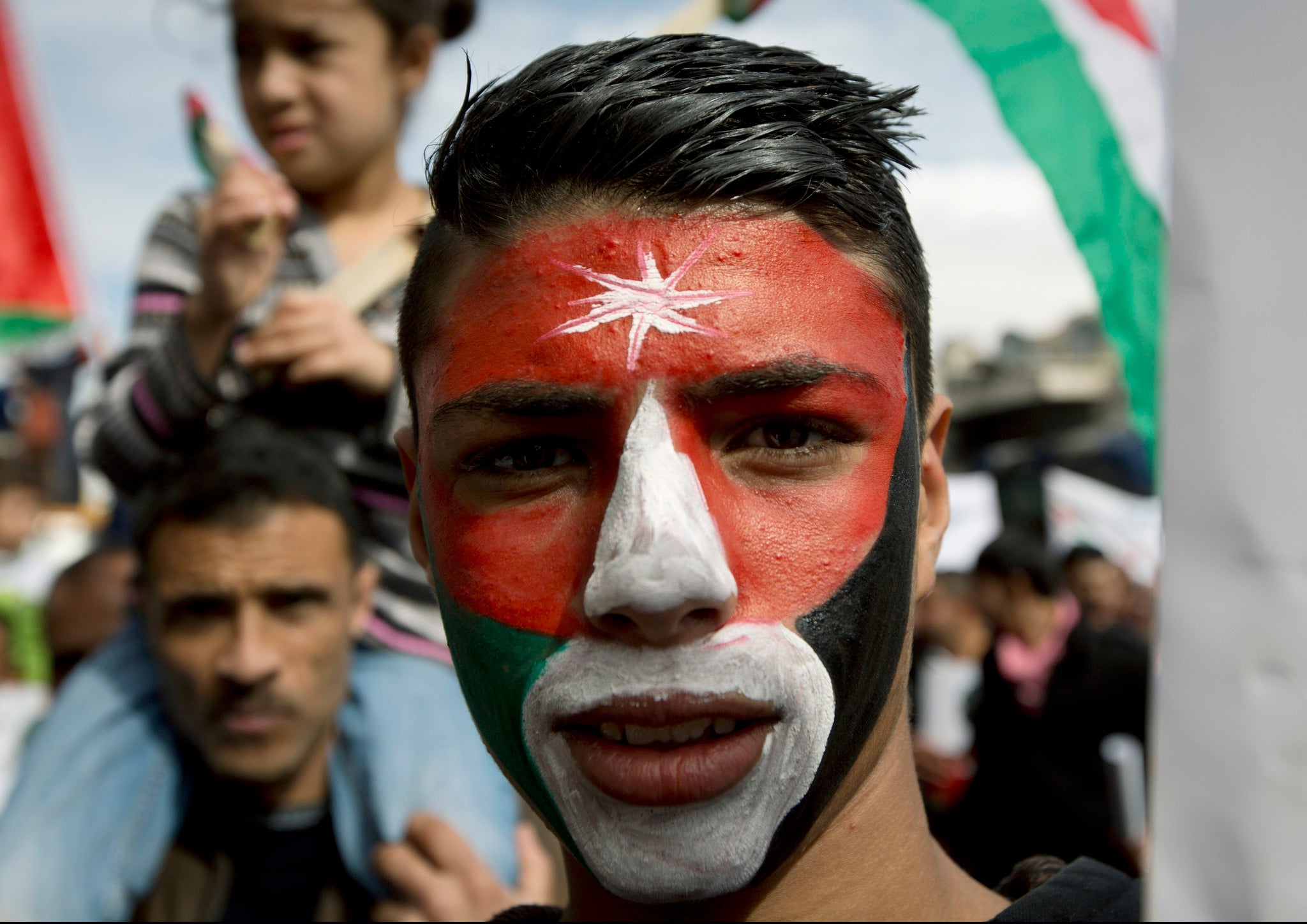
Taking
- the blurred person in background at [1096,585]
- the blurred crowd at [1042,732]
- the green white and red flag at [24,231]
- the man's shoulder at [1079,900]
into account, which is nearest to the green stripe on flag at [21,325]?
the green white and red flag at [24,231]

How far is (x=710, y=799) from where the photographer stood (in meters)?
1.42

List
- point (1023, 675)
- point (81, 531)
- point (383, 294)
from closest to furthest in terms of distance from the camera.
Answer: point (383, 294)
point (1023, 675)
point (81, 531)

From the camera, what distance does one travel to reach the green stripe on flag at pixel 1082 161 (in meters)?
2.53

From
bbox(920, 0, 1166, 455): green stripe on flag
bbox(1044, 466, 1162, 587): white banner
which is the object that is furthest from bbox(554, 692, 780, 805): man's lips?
bbox(1044, 466, 1162, 587): white banner

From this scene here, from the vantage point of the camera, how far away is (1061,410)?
Result: 76.7 ft

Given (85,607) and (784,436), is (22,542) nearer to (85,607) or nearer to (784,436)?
(85,607)

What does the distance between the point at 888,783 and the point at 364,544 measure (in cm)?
212

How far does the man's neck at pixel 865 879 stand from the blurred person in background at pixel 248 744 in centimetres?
122

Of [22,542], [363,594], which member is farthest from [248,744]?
[22,542]

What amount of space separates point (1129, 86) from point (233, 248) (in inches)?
87.5

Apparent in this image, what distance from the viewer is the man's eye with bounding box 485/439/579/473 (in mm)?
1553

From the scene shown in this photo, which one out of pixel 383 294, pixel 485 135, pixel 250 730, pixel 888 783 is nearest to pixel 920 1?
pixel 485 135

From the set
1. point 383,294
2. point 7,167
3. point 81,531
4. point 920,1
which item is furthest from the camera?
point 81,531

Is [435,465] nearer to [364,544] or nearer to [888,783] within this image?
[888,783]
